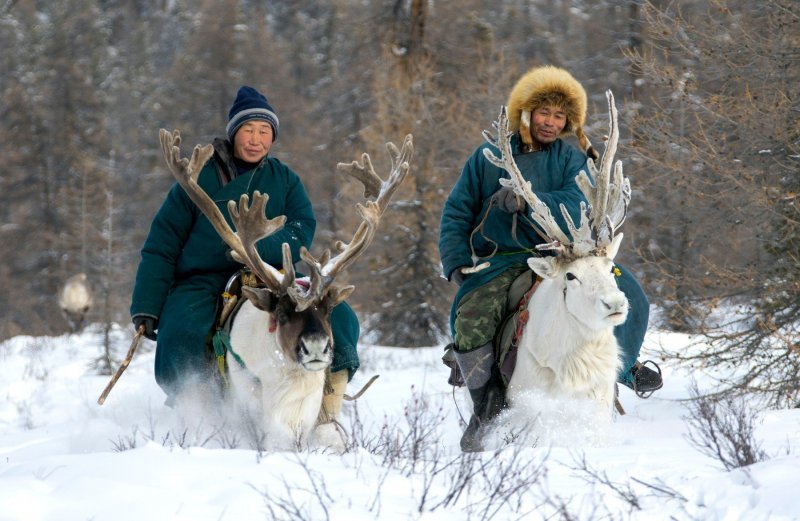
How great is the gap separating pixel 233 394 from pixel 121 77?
148ft

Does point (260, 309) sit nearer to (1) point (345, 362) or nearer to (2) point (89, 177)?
(1) point (345, 362)

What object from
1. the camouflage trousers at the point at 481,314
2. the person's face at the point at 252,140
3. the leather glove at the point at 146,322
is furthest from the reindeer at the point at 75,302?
the camouflage trousers at the point at 481,314

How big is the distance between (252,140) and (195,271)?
97 cm

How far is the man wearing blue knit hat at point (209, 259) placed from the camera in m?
6.45

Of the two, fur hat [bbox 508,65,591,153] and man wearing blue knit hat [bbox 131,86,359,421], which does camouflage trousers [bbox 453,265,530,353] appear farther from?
fur hat [bbox 508,65,591,153]

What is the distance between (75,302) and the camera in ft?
74.9

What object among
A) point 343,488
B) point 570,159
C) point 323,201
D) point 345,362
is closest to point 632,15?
point 323,201

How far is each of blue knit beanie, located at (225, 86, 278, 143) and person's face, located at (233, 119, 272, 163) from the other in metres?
0.03

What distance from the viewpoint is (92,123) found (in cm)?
3916

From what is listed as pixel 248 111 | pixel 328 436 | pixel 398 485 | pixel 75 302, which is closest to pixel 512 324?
pixel 328 436

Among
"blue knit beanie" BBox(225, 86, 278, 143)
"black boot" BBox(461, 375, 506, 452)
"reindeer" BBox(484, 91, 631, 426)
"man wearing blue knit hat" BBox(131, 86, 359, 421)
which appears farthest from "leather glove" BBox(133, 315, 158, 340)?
"reindeer" BBox(484, 91, 631, 426)

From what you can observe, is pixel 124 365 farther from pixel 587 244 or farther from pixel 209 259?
pixel 587 244

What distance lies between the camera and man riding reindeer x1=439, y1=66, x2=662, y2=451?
270 inches

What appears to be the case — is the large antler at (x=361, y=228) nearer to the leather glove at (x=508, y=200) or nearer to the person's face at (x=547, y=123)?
the leather glove at (x=508, y=200)
